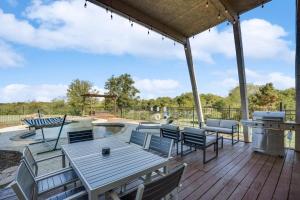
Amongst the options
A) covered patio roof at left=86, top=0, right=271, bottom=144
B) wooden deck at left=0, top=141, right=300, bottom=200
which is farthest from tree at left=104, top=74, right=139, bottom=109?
wooden deck at left=0, top=141, right=300, bottom=200

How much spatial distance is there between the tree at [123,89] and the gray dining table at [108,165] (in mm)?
13616

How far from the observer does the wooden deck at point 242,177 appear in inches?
86.3

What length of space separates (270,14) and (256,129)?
354 centimetres

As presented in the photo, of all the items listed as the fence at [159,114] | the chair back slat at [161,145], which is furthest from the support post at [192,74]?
the chair back slat at [161,145]

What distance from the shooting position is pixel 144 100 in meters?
16.4

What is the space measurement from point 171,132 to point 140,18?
3.05 meters

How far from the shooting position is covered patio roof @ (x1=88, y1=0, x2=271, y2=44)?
3844 mm

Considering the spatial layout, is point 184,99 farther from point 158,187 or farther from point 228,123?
point 158,187

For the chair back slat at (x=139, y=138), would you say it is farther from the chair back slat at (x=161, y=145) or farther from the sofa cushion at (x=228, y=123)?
the sofa cushion at (x=228, y=123)

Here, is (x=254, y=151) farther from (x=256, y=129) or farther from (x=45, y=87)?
(x=45, y=87)

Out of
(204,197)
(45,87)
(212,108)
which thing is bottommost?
(204,197)

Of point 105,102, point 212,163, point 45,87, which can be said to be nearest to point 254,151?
point 212,163

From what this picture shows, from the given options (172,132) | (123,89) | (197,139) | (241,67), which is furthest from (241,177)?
(123,89)

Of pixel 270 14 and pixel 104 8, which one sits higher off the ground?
pixel 270 14
